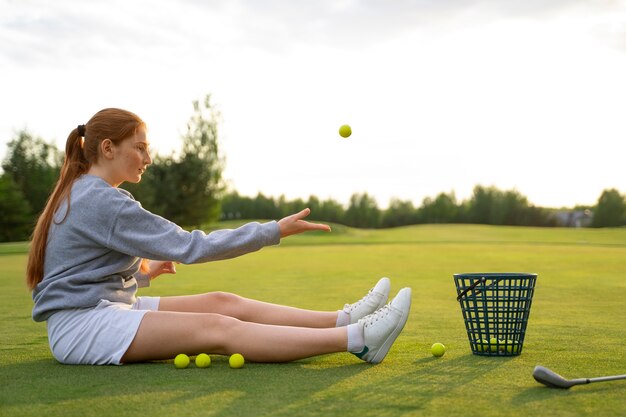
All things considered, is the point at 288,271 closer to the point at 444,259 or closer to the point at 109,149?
the point at 444,259

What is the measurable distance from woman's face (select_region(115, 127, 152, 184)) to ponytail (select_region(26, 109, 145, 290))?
4 centimetres

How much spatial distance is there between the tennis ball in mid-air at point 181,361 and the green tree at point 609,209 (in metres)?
62.8

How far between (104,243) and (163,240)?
31cm

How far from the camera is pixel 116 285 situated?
13.1ft

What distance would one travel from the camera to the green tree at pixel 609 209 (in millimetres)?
61469

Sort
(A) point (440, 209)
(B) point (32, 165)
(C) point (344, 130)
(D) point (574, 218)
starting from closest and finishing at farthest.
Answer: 1. (C) point (344, 130)
2. (B) point (32, 165)
3. (D) point (574, 218)
4. (A) point (440, 209)

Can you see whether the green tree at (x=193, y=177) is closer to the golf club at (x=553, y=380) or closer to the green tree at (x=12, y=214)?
the green tree at (x=12, y=214)

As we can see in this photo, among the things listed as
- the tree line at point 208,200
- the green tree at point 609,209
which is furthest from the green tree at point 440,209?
the green tree at point 609,209

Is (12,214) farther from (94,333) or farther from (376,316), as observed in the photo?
(376,316)

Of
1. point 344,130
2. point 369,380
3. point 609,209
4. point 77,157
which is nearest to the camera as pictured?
point 369,380

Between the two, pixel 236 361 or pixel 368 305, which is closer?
pixel 236 361

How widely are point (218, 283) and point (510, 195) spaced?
193 ft

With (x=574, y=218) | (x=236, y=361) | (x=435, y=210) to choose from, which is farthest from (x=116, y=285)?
(x=435, y=210)

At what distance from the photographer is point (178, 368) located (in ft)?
12.3
